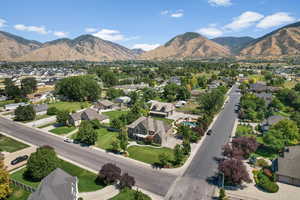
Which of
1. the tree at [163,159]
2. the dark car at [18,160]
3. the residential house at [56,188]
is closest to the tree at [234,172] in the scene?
the tree at [163,159]

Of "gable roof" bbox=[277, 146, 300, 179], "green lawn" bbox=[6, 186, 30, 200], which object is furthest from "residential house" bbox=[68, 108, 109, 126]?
"gable roof" bbox=[277, 146, 300, 179]

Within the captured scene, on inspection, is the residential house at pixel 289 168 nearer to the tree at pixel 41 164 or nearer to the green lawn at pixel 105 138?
the green lawn at pixel 105 138

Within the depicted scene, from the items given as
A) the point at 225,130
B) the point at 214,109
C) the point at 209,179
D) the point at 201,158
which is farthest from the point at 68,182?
the point at 214,109

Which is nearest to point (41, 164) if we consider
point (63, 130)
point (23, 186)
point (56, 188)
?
point (23, 186)

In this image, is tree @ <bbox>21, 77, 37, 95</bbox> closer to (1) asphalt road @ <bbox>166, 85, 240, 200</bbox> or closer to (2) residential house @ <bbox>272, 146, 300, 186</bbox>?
(1) asphalt road @ <bbox>166, 85, 240, 200</bbox>

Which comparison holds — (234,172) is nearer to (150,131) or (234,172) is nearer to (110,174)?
(110,174)

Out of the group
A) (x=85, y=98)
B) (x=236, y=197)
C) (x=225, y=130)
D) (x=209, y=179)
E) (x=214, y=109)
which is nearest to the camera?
(x=236, y=197)

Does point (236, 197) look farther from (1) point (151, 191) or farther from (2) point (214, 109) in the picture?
(2) point (214, 109)
